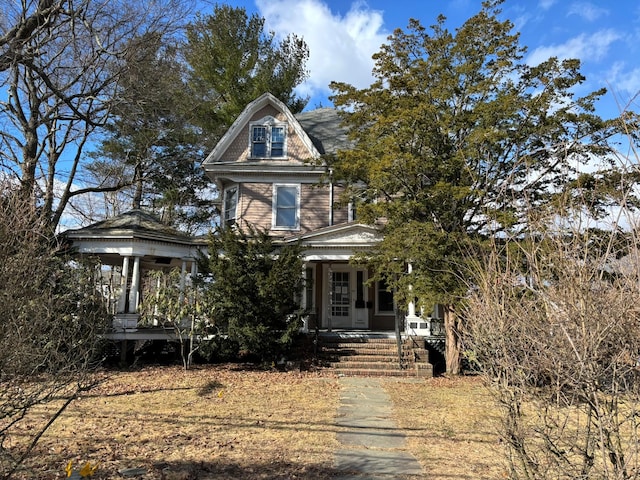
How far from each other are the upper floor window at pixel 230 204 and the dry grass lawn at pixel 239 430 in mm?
7616

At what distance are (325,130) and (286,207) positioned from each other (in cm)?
427

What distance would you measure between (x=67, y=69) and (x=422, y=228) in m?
12.5

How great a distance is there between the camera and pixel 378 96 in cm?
1219

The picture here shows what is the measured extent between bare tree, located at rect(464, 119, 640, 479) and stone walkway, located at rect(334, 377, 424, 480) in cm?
172

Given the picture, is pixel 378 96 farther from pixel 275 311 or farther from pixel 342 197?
pixel 275 311

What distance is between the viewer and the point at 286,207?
1681 cm

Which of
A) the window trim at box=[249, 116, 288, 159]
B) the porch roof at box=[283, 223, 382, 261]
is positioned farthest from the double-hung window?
the porch roof at box=[283, 223, 382, 261]

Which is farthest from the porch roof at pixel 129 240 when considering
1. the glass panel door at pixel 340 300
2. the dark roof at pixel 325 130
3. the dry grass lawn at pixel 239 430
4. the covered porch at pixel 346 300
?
the dark roof at pixel 325 130

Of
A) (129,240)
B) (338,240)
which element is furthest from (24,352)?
(338,240)

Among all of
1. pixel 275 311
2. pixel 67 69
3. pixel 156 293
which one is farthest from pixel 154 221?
pixel 275 311

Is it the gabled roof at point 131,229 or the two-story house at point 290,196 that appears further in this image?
the two-story house at point 290,196

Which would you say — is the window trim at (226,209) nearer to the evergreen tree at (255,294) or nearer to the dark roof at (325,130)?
the dark roof at (325,130)

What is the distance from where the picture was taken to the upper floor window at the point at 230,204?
56.4 ft

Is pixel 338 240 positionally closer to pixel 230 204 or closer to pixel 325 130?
pixel 230 204
